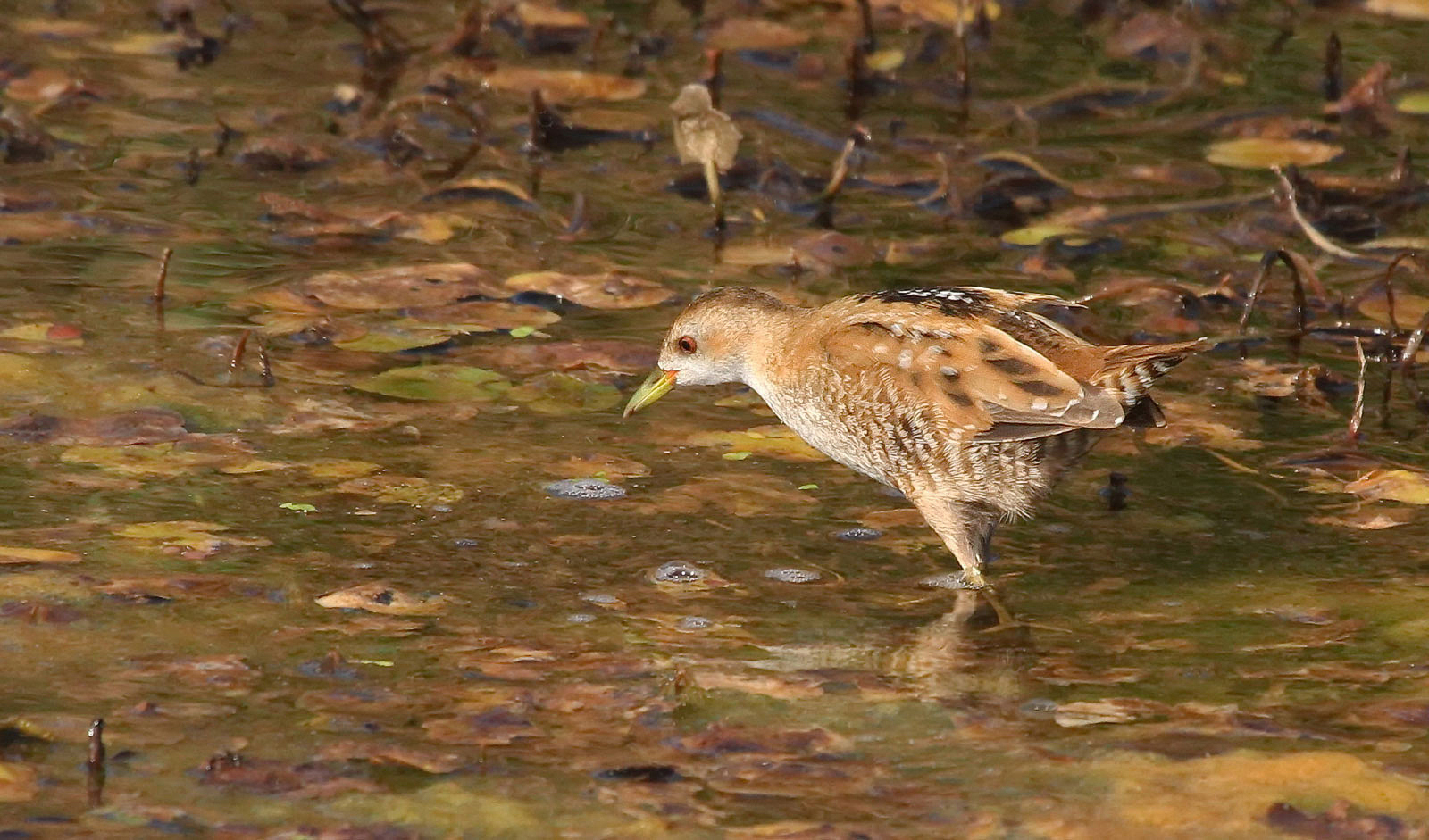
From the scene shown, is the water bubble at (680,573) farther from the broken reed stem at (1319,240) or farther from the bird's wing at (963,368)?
the broken reed stem at (1319,240)

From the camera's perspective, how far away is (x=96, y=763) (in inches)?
165

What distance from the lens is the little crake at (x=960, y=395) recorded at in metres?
5.38

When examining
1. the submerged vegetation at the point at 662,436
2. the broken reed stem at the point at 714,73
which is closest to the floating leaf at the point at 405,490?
the submerged vegetation at the point at 662,436

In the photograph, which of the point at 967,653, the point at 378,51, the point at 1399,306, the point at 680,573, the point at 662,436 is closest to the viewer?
the point at 967,653

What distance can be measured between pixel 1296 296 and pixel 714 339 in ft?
7.30

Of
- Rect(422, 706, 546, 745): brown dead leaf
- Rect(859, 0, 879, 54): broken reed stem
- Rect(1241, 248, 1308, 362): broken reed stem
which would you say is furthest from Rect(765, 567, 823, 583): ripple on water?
Rect(859, 0, 879, 54): broken reed stem

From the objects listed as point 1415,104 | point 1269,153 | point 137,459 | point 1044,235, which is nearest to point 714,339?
point 137,459

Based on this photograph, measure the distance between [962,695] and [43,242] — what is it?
173 inches

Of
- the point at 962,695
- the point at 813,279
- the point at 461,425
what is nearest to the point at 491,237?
the point at 813,279

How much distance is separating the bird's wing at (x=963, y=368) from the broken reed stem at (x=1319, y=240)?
1899mm

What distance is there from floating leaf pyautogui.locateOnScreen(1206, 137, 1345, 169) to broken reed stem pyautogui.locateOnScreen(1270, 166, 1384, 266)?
961mm

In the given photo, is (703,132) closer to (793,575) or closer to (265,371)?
(265,371)

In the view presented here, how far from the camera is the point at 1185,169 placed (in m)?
8.89

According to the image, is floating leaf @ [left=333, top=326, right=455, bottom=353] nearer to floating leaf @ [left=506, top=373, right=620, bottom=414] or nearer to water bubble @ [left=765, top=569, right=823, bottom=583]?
floating leaf @ [left=506, top=373, right=620, bottom=414]
